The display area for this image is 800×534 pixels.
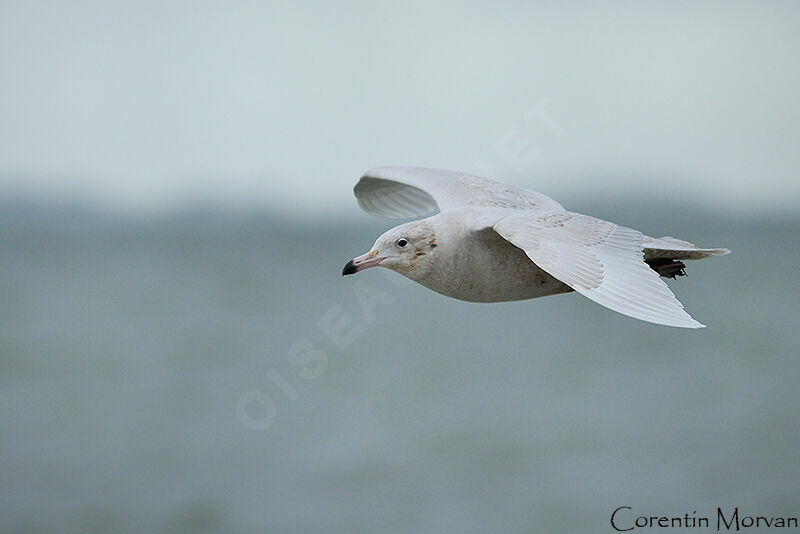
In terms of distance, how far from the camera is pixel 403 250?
18.1 ft

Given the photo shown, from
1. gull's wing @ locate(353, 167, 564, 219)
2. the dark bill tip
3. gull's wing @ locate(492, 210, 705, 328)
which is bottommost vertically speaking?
gull's wing @ locate(492, 210, 705, 328)

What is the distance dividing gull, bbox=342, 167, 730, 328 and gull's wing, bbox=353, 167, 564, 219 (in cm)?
2

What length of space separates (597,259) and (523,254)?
634 mm

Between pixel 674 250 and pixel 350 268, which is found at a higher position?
pixel 350 268

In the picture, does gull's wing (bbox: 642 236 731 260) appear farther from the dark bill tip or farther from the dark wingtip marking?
the dark bill tip

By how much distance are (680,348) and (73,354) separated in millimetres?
17502

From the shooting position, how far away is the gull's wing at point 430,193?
6188 mm

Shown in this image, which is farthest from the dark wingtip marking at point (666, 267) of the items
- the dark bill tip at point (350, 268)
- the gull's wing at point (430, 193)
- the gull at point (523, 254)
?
the dark bill tip at point (350, 268)

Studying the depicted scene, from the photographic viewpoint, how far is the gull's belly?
17.8ft

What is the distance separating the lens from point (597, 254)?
4949 millimetres

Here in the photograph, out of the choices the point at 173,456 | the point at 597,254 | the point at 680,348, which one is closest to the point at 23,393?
the point at 173,456

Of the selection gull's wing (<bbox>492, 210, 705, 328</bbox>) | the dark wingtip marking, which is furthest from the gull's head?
the dark wingtip marking

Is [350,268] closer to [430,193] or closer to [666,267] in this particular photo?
[430,193]

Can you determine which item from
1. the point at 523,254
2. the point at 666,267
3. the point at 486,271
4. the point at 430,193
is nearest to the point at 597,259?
the point at 523,254
